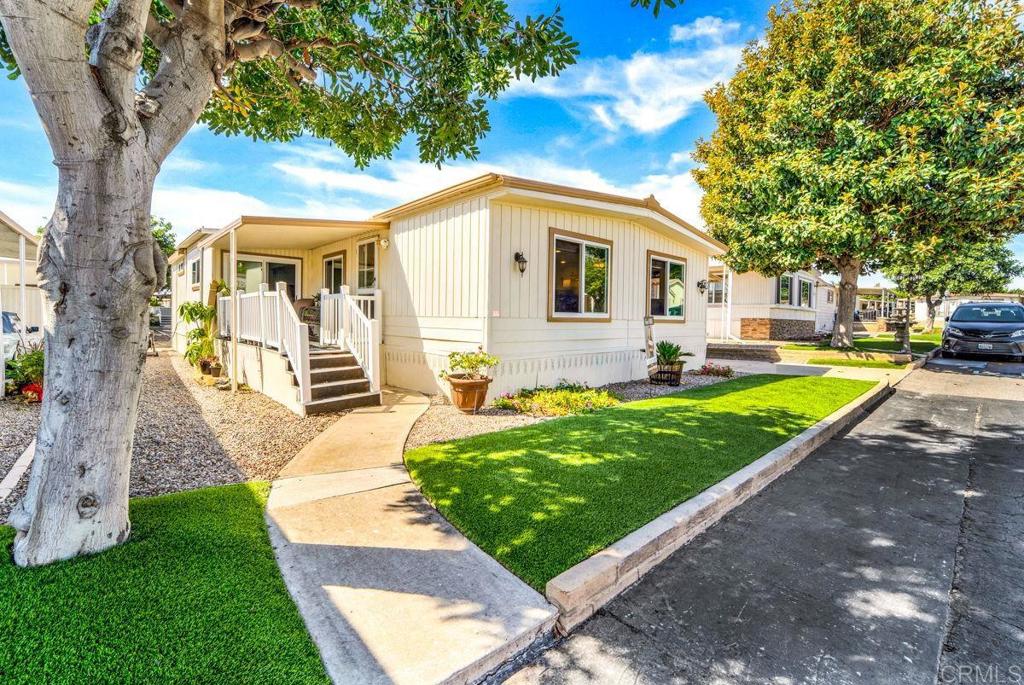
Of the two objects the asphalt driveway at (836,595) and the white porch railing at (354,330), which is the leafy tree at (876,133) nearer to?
the asphalt driveway at (836,595)

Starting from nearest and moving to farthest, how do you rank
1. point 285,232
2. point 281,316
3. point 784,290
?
point 281,316
point 285,232
point 784,290

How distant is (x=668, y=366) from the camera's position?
9.69m

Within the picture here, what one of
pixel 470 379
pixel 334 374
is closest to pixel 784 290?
pixel 470 379

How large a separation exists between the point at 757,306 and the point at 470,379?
55.1 ft

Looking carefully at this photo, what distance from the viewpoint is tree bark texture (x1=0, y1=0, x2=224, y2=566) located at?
2.40 meters

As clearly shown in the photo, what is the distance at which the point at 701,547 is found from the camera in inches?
128

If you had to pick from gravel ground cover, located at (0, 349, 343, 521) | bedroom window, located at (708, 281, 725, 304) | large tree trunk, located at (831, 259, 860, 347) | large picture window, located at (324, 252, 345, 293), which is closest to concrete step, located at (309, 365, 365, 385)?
gravel ground cover, located at (0, 349, 343, 521)

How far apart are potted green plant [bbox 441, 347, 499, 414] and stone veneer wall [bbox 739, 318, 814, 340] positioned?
16.1 metres

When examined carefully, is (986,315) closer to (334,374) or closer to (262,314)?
(334,374)

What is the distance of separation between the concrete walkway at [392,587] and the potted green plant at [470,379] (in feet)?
8.89

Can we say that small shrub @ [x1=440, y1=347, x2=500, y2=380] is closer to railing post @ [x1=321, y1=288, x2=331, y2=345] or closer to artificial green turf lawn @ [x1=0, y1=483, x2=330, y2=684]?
railing post @ [x1=321, y1=288, x2=331, y2=345]

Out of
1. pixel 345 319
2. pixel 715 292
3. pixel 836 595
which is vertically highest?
pixel 715 292

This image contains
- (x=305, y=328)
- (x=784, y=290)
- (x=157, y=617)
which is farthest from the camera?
(x=784, y=290)

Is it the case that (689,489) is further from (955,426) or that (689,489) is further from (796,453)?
(955,426)
